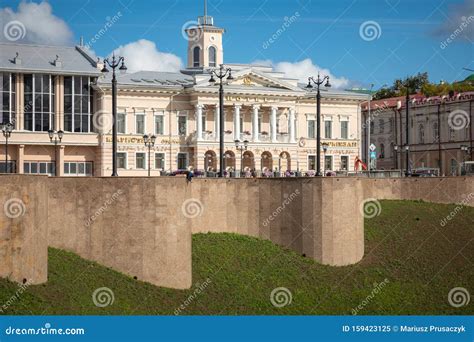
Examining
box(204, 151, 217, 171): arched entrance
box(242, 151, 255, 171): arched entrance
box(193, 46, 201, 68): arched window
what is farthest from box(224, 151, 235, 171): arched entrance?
box(193, 46, 201, 68): arched window

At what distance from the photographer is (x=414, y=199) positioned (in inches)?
2263

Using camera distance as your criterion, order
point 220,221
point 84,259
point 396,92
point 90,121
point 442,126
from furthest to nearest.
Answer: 1. point 396,92
2. point 442,126
3. point 90,121
4. point 220,221
5. point 84,259

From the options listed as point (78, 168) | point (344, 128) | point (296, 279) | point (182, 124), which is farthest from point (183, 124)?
point (296, 279)

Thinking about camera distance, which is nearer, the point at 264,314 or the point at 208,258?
the point at 264,314

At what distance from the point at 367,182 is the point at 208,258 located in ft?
41.1

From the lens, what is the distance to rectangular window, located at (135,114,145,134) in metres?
74.1

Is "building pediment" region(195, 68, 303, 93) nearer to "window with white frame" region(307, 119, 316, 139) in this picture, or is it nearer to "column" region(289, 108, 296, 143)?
"column" region(289, 108, 296, 143)

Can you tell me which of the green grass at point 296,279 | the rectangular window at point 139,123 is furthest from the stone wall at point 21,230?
the rectangular window at point 139,123

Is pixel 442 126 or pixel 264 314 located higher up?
pixel 442 126

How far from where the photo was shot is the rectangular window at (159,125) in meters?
75.1

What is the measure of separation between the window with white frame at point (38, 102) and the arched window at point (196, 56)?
13113 millimetres

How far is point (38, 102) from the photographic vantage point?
69812 millimetres

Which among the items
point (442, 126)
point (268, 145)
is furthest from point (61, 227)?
point (442, 126)

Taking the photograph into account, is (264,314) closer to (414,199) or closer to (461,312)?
(461,312)
